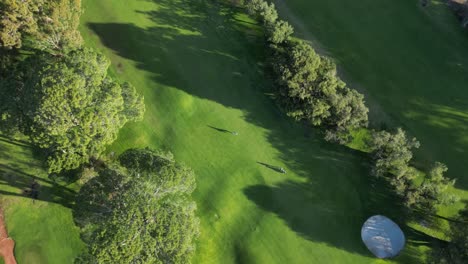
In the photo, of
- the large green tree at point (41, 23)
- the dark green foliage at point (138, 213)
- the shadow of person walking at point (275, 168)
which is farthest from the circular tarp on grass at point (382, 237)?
the large green tree at point (41, 23)

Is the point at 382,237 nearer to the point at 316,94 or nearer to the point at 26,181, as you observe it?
the point at 316,94

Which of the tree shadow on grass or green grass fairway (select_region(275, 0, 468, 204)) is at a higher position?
green grass fairway (select_region(275, 0, 468, 204))

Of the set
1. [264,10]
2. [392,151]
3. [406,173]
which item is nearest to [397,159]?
[392,151]

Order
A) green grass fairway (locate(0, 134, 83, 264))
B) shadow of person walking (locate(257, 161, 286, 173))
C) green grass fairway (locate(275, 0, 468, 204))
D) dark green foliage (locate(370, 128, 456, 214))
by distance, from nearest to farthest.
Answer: dark green foliage (locate(370, 128, 456, 214)), green grass fairway (locate(0, 134, 83, 264)), shadow of person walking (locate(257, 161, 286, 173)), green grass fairway (locate(275, 0, 468, 204))

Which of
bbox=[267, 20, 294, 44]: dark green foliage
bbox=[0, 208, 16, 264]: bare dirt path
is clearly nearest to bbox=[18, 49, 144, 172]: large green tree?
bbox=[0, 208, 16, 264]: bare dirt path

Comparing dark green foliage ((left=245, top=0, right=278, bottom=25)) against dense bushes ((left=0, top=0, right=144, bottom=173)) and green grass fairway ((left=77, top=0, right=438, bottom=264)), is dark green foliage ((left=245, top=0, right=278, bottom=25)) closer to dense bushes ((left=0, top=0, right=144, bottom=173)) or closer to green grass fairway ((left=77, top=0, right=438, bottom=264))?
green grass fairway ((left=77, top=0, right=438, bottom=264))

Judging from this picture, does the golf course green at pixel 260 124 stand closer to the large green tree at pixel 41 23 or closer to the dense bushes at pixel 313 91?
the dense bushes at pixel 313 91
